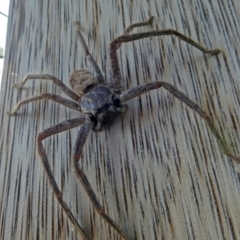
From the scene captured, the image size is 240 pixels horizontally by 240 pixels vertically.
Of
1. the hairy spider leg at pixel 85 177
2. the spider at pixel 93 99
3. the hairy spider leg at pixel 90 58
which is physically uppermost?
the hairy spider leg at pixel 90 58

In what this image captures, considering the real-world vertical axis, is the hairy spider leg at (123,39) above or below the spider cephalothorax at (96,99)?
above

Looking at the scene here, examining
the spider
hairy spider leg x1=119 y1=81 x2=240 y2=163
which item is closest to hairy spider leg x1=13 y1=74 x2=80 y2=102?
the spider

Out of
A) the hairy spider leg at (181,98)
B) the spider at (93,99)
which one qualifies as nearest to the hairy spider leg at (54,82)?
the spider at (93,99)

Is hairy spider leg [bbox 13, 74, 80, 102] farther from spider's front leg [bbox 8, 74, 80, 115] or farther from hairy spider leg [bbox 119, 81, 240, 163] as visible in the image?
hairy spider leg [bbox 119, 81, 240, 163]

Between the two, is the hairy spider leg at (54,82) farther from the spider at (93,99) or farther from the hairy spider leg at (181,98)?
the hairy spider leg at (181,98)

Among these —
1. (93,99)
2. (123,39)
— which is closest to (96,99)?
(93,99)

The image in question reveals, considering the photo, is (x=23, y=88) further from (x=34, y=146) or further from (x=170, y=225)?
(x=170, y=225)

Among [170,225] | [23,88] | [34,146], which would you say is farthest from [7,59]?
[170,225]
